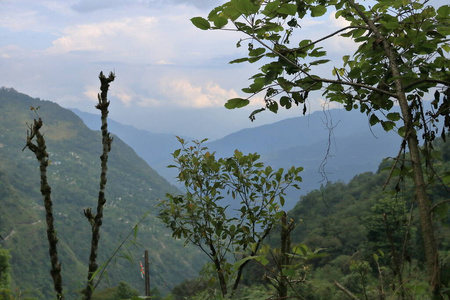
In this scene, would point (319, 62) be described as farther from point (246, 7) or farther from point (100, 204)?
point (100, 204)

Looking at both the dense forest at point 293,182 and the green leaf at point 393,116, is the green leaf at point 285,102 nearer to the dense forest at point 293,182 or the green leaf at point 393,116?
the dense forest at point 293,182

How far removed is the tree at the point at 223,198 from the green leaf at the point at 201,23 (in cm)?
265

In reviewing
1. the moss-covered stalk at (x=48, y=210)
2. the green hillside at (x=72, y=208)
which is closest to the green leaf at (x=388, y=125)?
the moss-covered stalk at (x=48, y=210)

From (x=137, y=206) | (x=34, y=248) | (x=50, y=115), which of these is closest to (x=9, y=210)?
(x=34, y=248)

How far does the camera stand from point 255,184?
172 inches

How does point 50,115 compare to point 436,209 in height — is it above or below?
above

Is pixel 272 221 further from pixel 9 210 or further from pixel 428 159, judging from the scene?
pixel 9 210

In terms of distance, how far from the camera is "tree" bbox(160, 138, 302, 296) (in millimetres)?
4219

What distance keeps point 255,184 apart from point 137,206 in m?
155

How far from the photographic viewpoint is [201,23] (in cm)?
163

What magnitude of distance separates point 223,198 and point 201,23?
287cm

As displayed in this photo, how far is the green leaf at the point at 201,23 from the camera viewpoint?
1.62 meters

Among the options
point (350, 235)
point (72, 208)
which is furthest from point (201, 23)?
point (72, 208)

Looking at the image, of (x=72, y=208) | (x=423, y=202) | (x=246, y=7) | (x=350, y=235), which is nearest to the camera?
(x=423, y=202)
